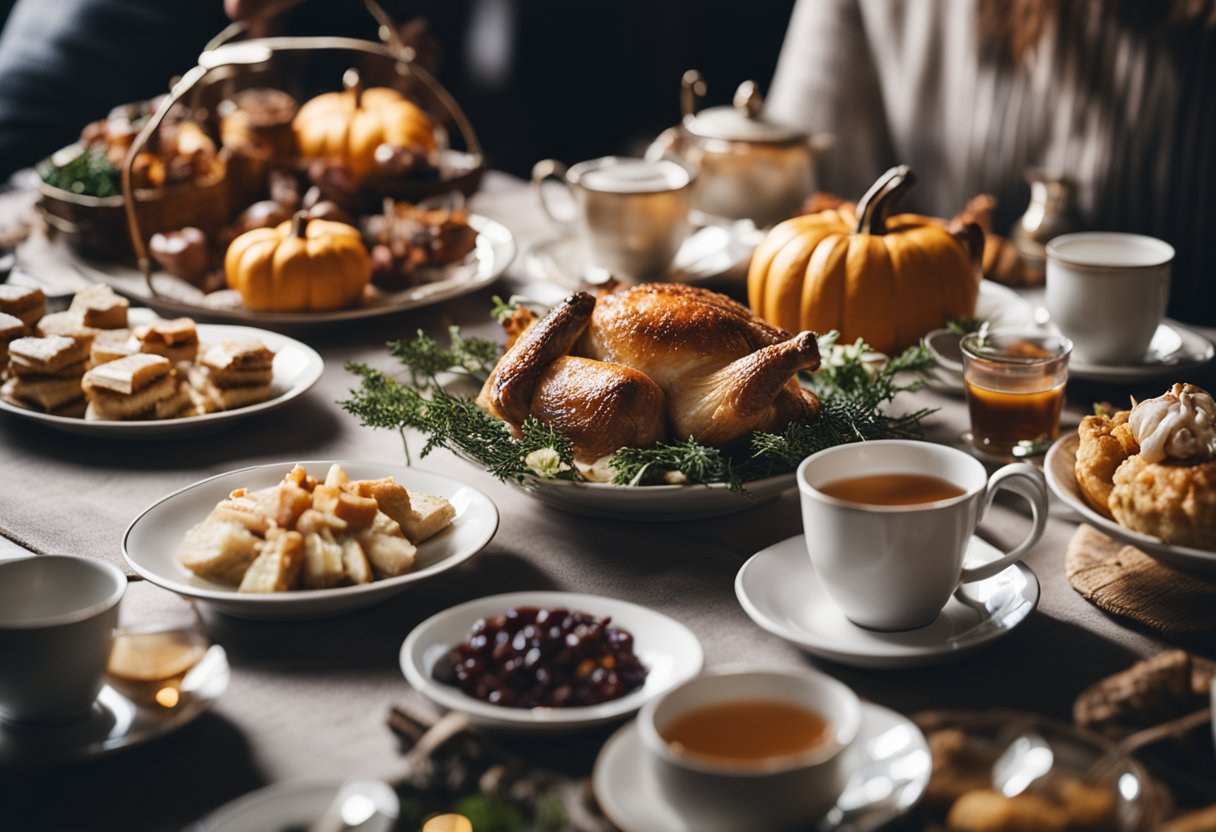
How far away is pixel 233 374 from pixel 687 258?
103 cm

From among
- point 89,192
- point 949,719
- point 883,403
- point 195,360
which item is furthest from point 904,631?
point 89,192

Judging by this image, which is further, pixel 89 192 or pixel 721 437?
pixel 89 192

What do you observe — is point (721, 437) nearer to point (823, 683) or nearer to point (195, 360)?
point (823, 683)

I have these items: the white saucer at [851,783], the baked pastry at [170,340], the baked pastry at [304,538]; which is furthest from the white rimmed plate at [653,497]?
the baked pastry at [170,340]

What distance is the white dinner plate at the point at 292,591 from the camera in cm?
123

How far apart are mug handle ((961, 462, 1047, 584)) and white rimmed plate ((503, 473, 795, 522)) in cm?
28

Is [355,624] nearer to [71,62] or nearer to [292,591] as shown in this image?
[292,591]

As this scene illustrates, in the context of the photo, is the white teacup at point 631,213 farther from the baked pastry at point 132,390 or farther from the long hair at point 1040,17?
the long hair at point 1040,17

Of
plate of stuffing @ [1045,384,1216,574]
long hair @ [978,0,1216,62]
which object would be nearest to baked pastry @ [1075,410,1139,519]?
plate of stuffing @ [1045,384,1216,574]

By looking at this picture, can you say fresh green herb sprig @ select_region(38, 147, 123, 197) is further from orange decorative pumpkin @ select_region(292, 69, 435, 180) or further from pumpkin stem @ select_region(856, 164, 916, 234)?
pumpkin stem @ select_region(856, 164, 916, 234)

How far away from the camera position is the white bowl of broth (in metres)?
0.88

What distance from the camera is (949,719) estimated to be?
3.24ft

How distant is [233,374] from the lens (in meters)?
1.79

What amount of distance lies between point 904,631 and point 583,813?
404mm
